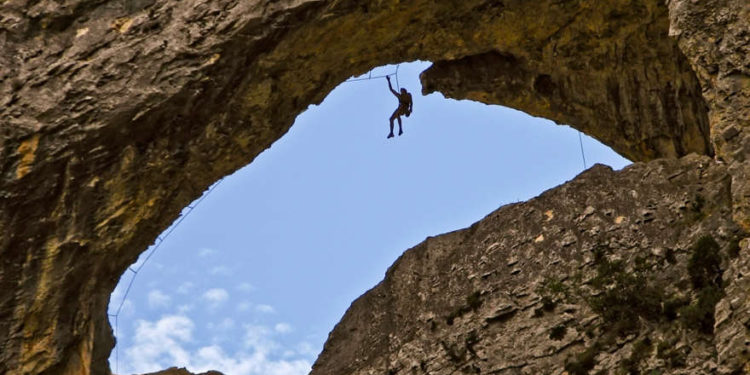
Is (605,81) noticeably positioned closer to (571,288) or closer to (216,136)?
(571,288)

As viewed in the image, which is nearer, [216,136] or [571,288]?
[216,136]

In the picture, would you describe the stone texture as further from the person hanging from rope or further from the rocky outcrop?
the rocky outcrop

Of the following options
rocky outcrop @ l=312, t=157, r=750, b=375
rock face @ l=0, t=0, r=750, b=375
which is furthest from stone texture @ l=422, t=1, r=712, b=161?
rocky outcrop @ l=312, t=157, r=750, b=375

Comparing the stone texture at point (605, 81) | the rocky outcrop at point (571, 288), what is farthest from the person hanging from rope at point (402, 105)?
the rocky outcrop at point (571, 288)

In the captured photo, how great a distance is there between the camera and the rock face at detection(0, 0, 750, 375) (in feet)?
71.2

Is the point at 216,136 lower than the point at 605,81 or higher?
lower

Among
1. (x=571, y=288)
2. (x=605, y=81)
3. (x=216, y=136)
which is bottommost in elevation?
(x=571, y=288)

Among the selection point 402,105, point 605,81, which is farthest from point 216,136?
point 605,81

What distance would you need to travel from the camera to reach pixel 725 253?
21.9m

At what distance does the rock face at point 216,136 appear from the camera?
21688 millimetres

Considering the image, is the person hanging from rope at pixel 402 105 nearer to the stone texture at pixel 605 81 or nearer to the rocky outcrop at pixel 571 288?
the stone texture at pixel 605 81

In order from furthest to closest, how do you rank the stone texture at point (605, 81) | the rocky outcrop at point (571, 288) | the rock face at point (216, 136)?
the stone texture at point (605, 81)
the rocky outcrop at point (571, 288)
the rock face at point (216, 136)

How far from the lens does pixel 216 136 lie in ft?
76.9

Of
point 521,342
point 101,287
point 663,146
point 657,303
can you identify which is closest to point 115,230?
point 101,287
